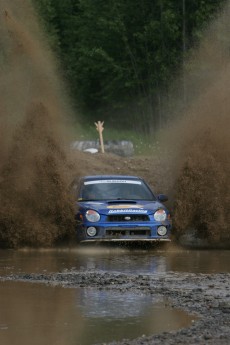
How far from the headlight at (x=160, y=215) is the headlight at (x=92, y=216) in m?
1.12

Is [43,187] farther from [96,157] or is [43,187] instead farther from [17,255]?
[96,157]

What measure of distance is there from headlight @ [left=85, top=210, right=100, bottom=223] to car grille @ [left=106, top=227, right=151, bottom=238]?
0.97ft

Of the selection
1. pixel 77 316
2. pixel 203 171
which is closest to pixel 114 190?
pixel 203 171

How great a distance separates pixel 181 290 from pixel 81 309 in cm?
195

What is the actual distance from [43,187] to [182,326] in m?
11.2

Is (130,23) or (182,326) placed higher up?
(130,23)

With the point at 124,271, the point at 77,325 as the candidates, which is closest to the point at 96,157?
the point at 124,271

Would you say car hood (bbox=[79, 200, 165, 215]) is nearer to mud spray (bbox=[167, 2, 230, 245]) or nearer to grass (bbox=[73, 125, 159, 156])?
mud spray (bbox=[167, 2, 230, 245])

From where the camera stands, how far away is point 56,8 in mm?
78875

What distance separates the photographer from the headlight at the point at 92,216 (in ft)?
68.4

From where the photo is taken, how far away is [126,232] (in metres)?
Result: 20.9

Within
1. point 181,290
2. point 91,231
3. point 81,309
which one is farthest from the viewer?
point 91,231

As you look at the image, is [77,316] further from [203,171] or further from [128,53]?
[128,53]

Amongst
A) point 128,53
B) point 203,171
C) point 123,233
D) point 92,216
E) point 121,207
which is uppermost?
point 128,53
